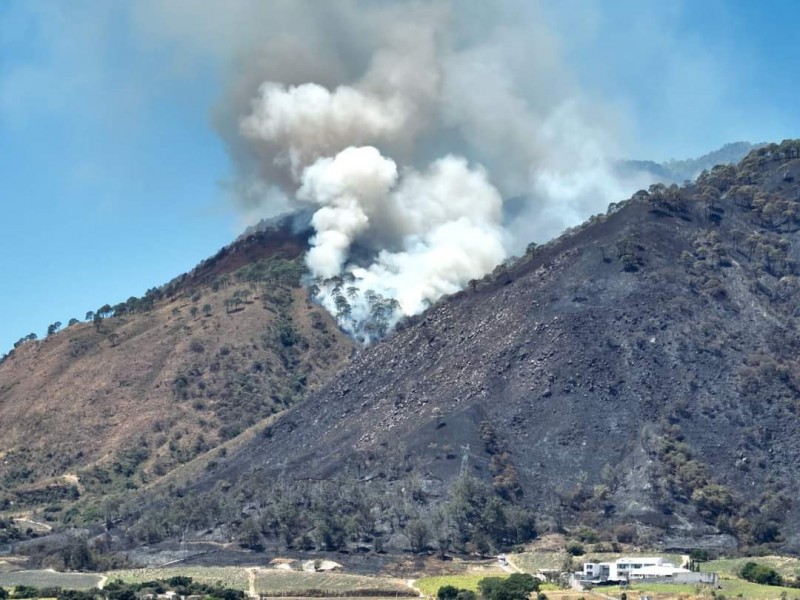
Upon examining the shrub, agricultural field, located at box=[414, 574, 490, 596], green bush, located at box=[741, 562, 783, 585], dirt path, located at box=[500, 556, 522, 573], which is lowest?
green bush, located at box=[741, 562, 783, 585]

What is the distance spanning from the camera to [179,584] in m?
124

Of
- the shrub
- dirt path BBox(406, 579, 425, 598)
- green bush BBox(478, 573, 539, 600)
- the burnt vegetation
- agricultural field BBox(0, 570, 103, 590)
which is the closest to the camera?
green bush BBox(478, 573, 539, 600)

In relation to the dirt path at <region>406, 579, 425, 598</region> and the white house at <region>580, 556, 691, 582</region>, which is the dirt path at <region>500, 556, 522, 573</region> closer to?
the white house at <region>580, 556, 691, 582</region>

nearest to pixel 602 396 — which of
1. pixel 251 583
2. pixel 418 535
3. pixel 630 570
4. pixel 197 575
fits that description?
pixel 418 535

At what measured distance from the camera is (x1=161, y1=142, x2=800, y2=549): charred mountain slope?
5812 inches

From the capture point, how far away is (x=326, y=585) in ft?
409

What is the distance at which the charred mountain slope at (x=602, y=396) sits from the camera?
148 metres

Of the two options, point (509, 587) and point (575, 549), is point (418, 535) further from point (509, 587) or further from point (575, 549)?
point (509, 587)

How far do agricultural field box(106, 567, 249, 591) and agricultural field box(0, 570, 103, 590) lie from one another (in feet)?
6.74

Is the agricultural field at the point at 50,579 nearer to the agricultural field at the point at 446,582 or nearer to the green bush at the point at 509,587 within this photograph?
the agricultural field at the point at 446,582

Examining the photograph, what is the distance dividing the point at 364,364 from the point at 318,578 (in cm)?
5735

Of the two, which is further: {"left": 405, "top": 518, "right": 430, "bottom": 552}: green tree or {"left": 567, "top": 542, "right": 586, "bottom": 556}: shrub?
{"left": 405, "top": 518, "right": 430, "bottom": 552}: green tree

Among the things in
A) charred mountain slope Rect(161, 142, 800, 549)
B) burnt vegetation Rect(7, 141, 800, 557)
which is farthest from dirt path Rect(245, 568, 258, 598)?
charred mountain slope Rect(161, 142, 800, 549)

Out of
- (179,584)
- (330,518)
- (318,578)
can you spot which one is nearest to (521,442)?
(330,518)
